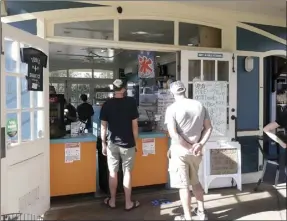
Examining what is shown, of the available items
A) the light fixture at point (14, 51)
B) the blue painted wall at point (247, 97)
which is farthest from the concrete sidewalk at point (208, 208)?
the light fixture at point (14, 51)

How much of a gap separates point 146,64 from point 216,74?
0.97m

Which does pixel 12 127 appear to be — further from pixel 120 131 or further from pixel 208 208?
pixel 208 208

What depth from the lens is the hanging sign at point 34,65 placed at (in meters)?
2.89

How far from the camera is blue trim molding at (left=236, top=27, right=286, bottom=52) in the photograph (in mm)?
4336

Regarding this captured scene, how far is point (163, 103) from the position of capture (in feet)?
14.0

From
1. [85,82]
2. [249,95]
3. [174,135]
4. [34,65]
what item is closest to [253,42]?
[249,95]

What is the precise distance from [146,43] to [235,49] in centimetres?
129

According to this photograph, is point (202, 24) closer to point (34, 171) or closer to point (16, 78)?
point (16, 78)

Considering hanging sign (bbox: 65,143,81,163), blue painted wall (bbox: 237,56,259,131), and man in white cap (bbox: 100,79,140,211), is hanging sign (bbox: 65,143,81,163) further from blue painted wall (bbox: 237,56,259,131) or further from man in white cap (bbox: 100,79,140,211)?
blue painted wall (bbox: 237,56,259,131)

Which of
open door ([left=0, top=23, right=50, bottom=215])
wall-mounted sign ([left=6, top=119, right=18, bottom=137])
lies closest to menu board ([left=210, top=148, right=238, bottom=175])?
open door ([left=0, top=23, right=50, bottom=215])

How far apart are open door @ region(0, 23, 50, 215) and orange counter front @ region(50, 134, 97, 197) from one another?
0.17 m

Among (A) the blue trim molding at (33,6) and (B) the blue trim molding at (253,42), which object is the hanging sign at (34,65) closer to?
(A) the blue trim molding at (33,6)

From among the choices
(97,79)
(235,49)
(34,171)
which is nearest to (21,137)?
(34,171)

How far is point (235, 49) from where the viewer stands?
429cm
